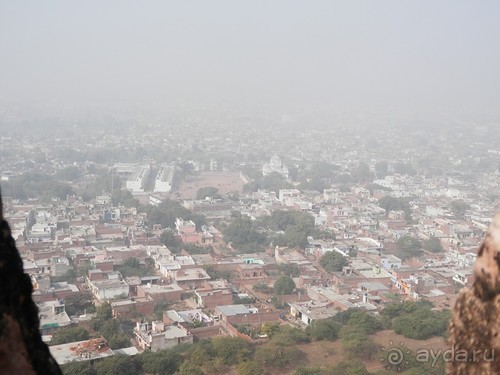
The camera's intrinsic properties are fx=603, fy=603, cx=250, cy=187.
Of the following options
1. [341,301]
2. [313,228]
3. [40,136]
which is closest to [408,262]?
[313,228]

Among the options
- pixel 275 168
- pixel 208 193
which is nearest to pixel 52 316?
pixel 208 193

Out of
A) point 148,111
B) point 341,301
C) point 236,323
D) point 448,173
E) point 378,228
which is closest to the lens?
point 236,323

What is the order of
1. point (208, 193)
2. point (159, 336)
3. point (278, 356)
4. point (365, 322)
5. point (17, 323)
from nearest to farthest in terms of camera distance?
point (17, 323)
point (278, 356)
point (159, 336)
point (365, 322)
point (208, 193)

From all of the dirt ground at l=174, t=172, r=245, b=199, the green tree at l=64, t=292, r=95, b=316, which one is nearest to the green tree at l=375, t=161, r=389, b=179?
the dirt ground at l=174, t=172, r=245, b=199

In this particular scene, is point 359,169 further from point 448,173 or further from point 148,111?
point 148,111

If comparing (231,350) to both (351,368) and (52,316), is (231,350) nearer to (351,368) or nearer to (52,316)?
(351,368)

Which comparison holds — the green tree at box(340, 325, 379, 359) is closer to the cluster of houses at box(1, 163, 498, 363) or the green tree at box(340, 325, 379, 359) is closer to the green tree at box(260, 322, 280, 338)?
the green tree at box(260, 322, 280, 338)
